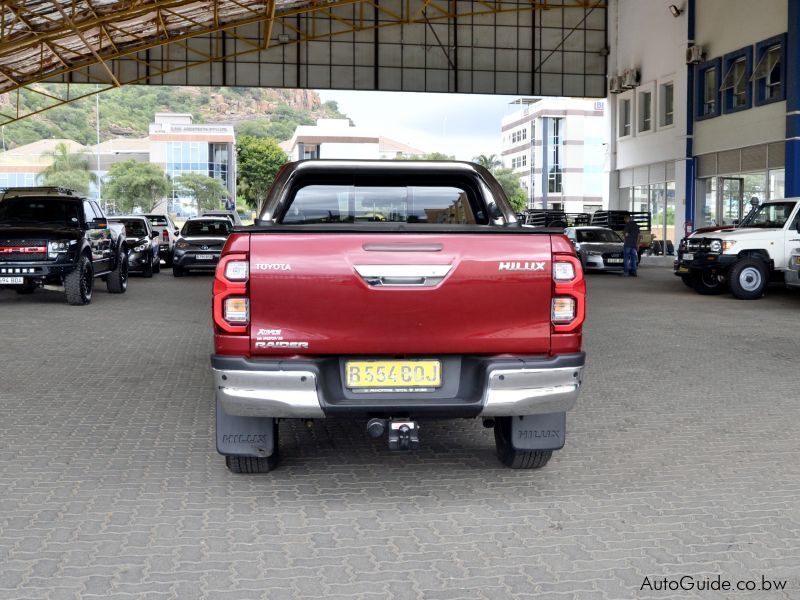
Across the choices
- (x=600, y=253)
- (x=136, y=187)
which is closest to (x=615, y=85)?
(x=600, y=253)

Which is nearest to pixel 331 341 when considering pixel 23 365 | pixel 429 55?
pixel 23 365

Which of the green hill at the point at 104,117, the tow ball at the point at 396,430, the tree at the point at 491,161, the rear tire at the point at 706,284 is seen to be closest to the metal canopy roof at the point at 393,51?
the rear tire at the point at 706,284

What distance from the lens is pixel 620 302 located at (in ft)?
58.5

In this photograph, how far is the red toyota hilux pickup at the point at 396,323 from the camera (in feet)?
15.4

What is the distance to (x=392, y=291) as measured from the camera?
15.5 feet

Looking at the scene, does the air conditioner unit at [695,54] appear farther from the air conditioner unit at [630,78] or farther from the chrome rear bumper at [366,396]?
the chrome rear bumper at [366,396]

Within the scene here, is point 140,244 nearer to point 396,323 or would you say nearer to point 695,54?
point 695,54

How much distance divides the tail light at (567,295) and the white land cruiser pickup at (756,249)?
577 inches

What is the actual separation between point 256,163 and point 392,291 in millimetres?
106162

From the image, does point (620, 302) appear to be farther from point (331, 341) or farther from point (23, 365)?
point (331, 341)

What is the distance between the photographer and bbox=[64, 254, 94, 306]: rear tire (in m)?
16.0

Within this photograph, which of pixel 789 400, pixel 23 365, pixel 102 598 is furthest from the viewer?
pixel 23 365

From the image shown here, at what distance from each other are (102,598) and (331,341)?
162cm

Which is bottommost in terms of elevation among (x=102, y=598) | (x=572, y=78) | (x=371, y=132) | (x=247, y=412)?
(x=102, y=598)
